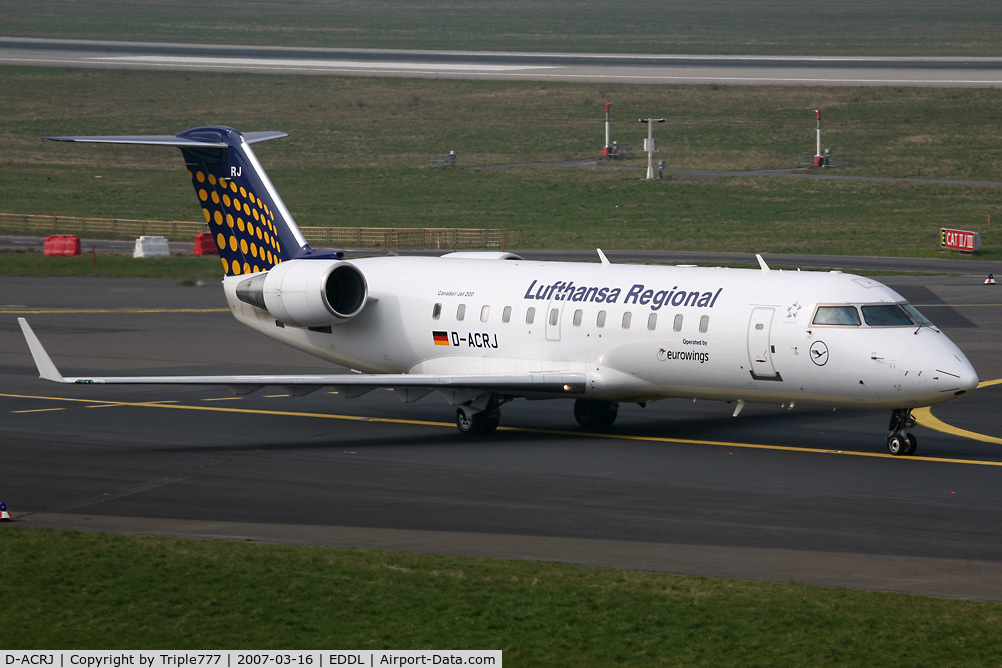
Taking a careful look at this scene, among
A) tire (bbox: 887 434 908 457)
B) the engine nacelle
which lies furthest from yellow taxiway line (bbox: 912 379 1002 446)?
the engine nacelle

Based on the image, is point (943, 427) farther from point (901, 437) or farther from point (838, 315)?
point (838, 315)

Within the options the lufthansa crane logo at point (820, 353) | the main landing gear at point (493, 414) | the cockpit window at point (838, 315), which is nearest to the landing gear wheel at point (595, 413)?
the main landing gear at point (493, 414)

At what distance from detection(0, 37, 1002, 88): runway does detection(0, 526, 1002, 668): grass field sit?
373ft

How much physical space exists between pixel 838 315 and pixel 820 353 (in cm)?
84

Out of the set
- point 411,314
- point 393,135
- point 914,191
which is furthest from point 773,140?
point 411,314

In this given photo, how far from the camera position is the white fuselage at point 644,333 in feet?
90.4

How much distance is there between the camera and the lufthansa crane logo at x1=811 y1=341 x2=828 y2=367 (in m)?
27.8

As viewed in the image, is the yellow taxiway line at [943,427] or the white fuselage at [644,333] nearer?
the white fuselage at [644,333]

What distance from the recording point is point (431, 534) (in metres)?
21.8

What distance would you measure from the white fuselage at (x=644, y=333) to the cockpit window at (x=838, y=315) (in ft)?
0.33

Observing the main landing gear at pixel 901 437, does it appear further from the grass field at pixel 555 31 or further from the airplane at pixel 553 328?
the grass field at pixel 555 31

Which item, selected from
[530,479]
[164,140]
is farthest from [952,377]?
[164,140]

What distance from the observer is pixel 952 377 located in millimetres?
26609

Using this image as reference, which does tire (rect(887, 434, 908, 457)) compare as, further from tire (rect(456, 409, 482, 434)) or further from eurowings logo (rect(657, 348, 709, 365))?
tire (rect(456, 409, 482, 434))
